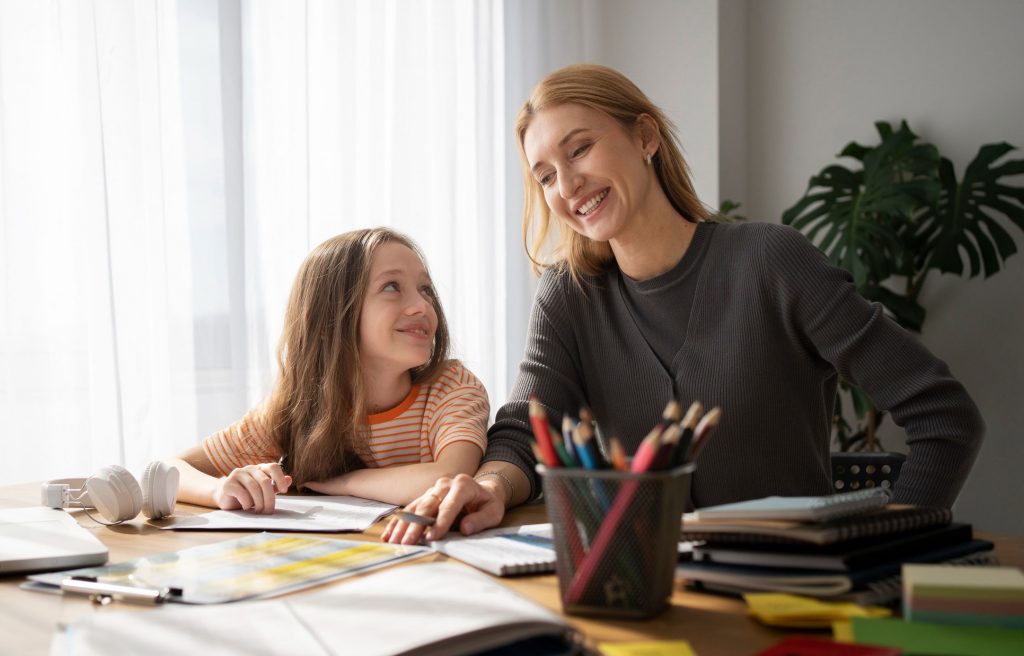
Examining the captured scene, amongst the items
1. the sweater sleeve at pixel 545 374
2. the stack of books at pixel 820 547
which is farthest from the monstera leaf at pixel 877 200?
the stack of books at pixel 820 547

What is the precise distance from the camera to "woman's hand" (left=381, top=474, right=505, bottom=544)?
1.04 meters

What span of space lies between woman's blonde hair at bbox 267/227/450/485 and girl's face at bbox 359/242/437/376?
2cm

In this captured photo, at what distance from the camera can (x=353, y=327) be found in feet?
5.45

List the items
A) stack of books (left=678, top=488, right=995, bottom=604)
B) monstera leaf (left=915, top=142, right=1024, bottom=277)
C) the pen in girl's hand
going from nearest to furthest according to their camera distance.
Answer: stack of books (left=678, top=488, right=995, bottom=604)
the pen in girl's hand
monstera leaf (left=915, top=142, right=1024, bottom=277)

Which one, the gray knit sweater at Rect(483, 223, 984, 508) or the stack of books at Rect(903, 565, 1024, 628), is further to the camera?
the gray knit sweater at Rect(483, 223, 984, 508)

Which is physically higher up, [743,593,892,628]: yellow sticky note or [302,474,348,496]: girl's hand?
[743,593,892,628]: yellow sticky note

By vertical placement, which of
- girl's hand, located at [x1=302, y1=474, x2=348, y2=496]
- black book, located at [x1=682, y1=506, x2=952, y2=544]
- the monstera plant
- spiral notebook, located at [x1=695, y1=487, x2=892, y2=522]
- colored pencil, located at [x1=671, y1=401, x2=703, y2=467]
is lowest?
girl's hand, located at [x1=302, y1=474, x2=348, y2=496]

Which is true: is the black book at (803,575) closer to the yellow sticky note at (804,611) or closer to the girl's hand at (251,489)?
the yellow sticky note at (804,611)

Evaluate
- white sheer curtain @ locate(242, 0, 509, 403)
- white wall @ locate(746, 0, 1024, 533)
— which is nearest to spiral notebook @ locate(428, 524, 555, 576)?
white sheer curtain @ locate(242, 0, 509, 403)

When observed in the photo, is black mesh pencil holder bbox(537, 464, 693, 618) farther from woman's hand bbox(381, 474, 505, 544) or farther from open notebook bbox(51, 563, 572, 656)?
woman's hand bbox(381, 474, 505, 544)

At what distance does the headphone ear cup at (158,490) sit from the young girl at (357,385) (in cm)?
19

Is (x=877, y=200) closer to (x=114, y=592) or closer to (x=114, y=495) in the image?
(x=114, y=495)

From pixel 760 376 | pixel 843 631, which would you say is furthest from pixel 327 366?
pixel 843 631

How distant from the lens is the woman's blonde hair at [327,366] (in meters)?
1.56
